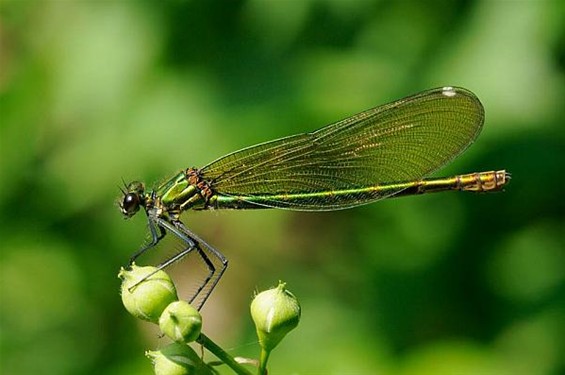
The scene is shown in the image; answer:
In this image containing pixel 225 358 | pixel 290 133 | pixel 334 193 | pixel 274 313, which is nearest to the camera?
pixel 225 358

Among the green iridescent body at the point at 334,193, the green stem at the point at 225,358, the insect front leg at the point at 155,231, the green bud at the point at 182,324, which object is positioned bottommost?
the green stem at the point at 225,358

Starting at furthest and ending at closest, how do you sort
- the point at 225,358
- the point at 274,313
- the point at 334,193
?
the point at 334,193 < the point at 274,313 < the point at 225,358

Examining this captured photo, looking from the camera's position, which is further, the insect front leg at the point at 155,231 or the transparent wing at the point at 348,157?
the transparent wing at the point at 348,157

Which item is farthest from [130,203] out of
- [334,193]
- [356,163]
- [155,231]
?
[356,163]

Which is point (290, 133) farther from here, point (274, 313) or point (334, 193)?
point (274, 313)

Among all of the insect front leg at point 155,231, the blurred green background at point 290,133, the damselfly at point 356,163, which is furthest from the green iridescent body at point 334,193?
the blurred green background at point 290,133

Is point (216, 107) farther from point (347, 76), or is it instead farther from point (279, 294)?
point (279, 294)

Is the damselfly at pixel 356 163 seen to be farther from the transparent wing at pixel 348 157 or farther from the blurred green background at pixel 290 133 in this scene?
the blurred green background at pixel 290 133

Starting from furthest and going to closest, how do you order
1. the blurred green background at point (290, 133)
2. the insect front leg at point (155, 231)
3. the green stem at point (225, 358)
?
1. the blurred green background at point (290, 133)
2. the insect front leg at point (155, 231)
3. the green stem at point (225, 358)
